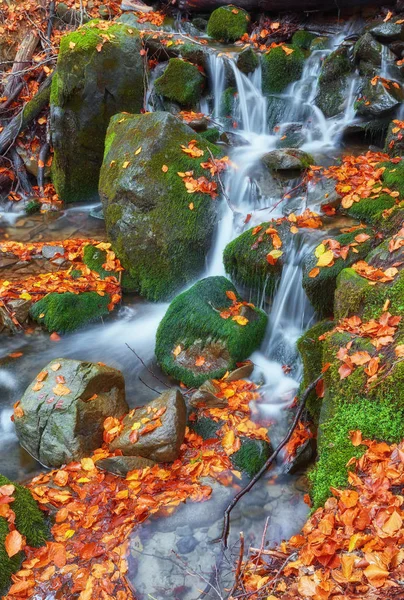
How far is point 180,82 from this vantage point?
9.70 m

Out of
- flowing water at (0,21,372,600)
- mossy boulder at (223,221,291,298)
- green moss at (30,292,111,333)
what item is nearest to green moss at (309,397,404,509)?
flowing water at (0,21,372,600)

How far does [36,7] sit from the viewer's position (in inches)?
→ 447

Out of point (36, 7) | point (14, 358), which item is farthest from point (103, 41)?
point (14, 358)

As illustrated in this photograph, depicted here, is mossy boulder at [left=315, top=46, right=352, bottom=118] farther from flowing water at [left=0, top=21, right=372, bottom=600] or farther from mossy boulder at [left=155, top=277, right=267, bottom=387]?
mossy boulder at [left=155, top=277, right=267, bottom=387]

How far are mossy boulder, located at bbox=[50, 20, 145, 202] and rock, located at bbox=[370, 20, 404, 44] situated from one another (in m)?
4.32

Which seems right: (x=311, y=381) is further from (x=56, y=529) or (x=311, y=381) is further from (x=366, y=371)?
(x=56, y=529)

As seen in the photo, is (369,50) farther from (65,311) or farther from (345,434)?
(345,434)

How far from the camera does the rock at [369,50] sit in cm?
871

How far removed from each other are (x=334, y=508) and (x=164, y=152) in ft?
17.9

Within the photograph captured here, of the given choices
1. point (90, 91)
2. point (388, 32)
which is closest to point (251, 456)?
point (90, 91)

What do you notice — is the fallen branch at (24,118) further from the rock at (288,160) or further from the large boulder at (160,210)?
the rock at (288,160)

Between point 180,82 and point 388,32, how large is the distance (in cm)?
388

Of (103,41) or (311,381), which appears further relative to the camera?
(103,41)

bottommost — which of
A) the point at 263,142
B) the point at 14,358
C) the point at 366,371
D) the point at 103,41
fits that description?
the point at 14,358
